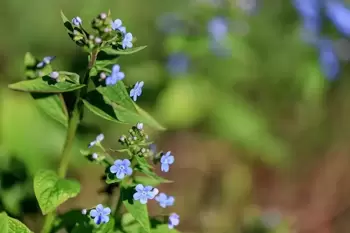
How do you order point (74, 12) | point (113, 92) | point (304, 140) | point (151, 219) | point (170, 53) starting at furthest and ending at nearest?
point (74, 12) → point (304, 140) → point (170, 53) → point (151, 219) → point (113, 92)

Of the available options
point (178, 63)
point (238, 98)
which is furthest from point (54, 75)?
point (238, 98)

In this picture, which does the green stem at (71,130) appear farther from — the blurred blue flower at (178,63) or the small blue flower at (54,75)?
the blurred blue flower at (178,63)

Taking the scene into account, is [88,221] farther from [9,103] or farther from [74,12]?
[74,12]

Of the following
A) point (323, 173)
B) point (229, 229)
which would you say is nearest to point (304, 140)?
point (323, 173)

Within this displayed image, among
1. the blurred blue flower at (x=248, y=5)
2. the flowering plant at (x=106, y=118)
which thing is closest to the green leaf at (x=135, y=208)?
the flowering plant at (x=106, y=118)

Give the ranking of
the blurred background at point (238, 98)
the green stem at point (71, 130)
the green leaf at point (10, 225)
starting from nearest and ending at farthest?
the green leaf at point (10, 225) → the green stem at point (71, 130) → the blurred background at point (238, 98)

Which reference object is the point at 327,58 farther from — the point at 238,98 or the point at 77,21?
the point at 77,21

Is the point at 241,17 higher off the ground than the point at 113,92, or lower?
higher
